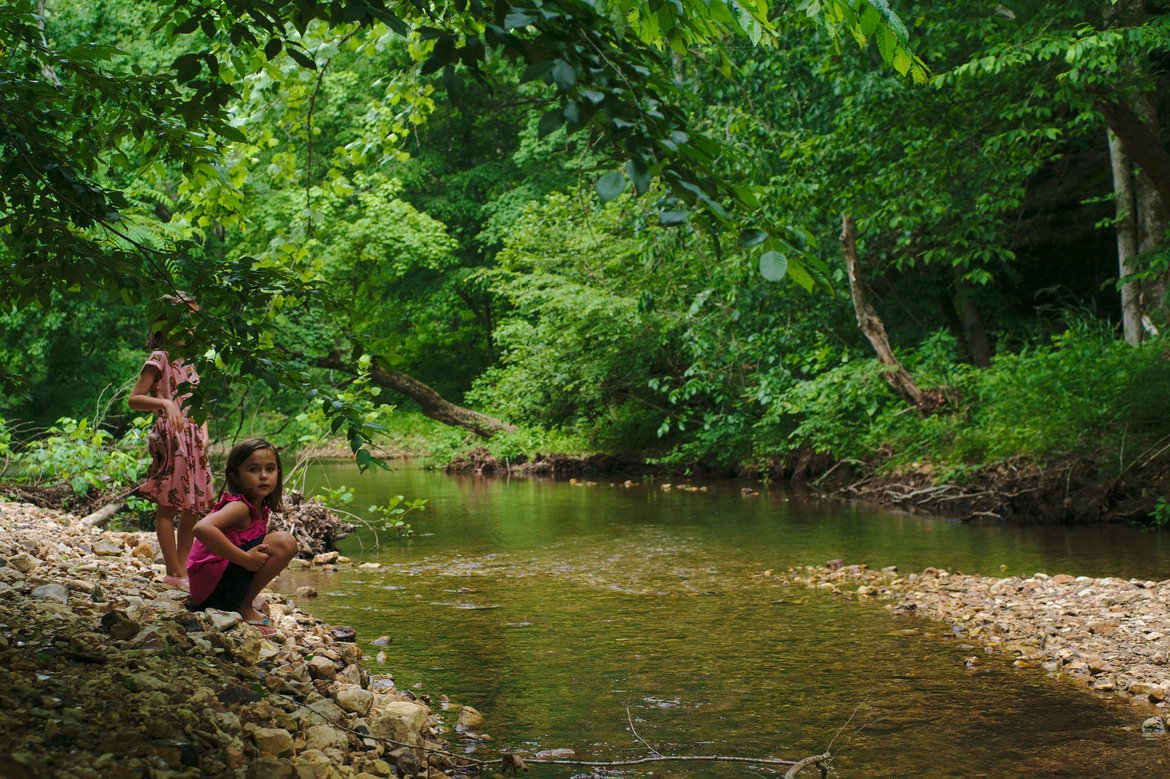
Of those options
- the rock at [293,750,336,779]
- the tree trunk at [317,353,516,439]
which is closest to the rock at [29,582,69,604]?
the rock at [293,750,336,779]

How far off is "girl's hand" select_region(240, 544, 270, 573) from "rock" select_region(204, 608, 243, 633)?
21 centimetres

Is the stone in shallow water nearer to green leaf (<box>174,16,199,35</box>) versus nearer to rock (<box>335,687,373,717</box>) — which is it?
rock (<box>335,687,373,717</box>)

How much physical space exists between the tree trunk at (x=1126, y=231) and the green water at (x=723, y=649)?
14.1ft

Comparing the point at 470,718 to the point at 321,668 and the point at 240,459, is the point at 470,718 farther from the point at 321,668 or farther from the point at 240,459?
the point at 240,459

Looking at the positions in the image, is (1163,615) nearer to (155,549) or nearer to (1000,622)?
(1000,622)

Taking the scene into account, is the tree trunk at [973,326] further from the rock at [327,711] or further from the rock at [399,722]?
the rock at [327,711]

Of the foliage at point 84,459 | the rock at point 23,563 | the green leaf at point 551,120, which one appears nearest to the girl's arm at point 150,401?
the rock at point 23,563

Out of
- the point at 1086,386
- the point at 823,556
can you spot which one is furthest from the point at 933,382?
the point at 823,556

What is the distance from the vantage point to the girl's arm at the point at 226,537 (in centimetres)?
444

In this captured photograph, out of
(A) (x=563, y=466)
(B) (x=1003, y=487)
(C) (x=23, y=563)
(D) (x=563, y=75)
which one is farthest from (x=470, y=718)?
(A) (x=563, y=466)

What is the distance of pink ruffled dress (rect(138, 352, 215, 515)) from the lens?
567 cm

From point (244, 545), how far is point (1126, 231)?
13321 millimetres

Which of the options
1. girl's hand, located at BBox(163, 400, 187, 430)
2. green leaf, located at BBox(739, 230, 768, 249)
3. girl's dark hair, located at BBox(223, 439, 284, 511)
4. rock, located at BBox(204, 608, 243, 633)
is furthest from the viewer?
girl's hand, located at BBox(163, 400, 187, 430)

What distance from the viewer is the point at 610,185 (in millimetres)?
2168
